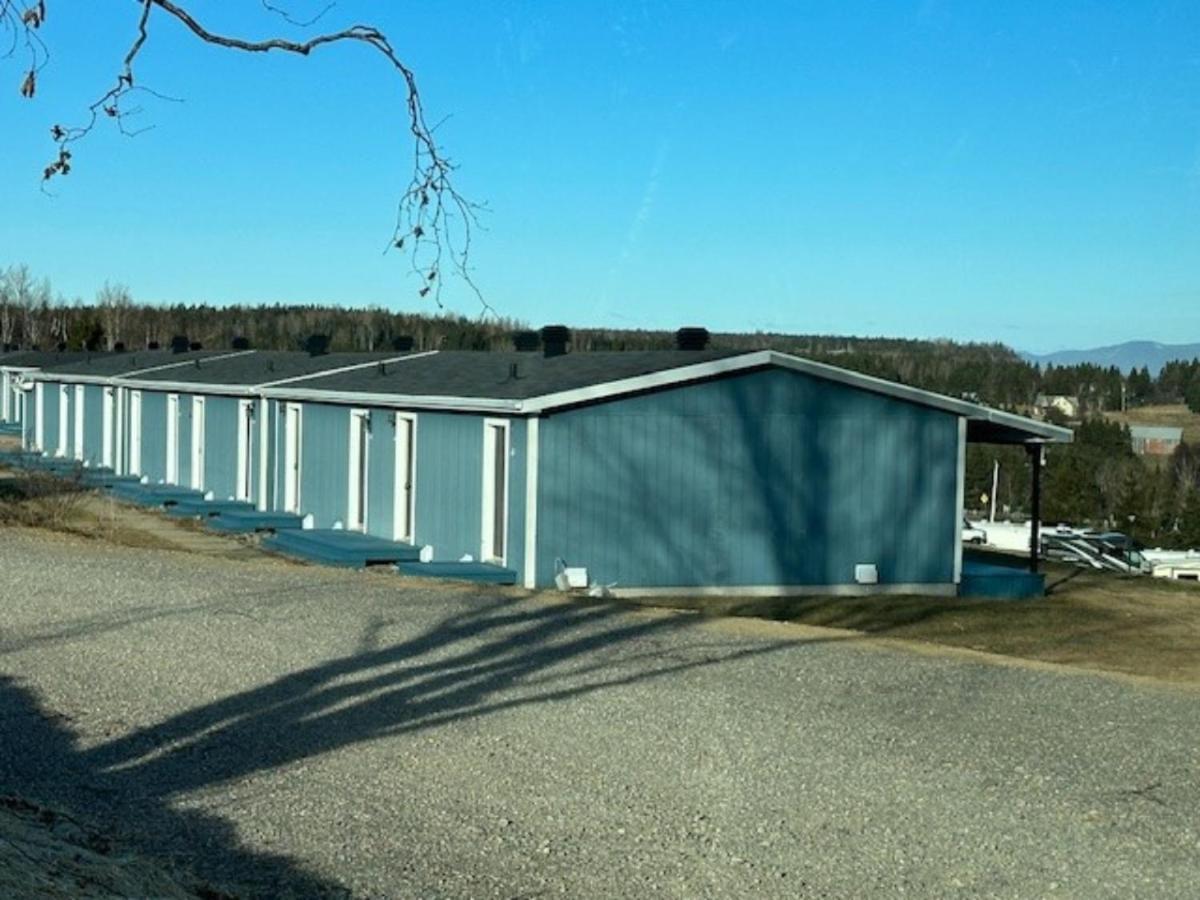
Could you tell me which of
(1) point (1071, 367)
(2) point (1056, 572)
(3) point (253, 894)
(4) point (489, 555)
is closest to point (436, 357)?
(4) point (489, 555)

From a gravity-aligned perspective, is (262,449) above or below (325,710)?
above

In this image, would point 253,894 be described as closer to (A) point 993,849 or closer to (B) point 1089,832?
(A) point 993,849

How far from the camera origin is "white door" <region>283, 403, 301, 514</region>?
85.4 ft

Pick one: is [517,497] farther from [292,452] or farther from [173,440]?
[173,440]

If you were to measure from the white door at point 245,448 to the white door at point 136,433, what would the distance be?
6.40 meters

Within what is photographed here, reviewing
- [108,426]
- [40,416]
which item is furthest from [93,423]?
[40,416]

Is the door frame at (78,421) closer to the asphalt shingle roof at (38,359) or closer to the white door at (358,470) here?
the asphalt shingle roof at (38,359)

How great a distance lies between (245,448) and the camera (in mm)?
28734

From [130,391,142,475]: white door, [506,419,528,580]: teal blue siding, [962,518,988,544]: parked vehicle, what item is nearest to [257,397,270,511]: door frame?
[130,391,142,475]: white door

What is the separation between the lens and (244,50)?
5.52 meters

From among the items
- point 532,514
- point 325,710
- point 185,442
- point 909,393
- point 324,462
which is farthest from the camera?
point 185,442

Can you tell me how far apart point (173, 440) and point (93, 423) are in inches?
262

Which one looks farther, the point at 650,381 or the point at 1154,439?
the point at 1154,439

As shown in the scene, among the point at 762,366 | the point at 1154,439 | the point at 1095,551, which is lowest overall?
the point at 1095,551
